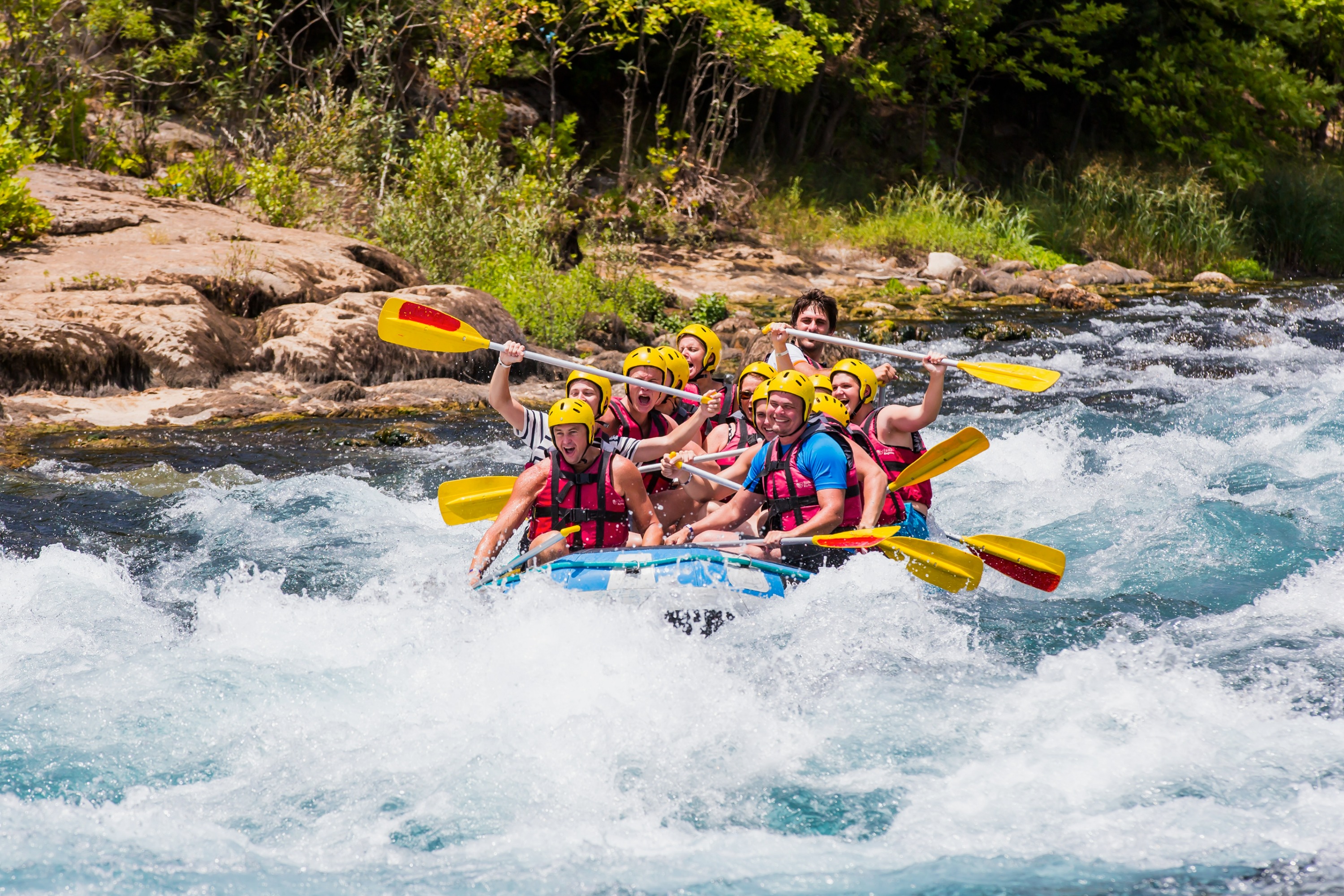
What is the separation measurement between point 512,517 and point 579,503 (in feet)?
1.04

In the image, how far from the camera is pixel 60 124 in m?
12.1

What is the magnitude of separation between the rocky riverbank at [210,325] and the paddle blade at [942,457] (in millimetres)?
4455

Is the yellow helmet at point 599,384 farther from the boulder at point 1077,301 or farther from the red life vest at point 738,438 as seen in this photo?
the boulder at point 1077,301

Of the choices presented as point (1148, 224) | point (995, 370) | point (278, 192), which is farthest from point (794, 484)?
point (1148, 224)

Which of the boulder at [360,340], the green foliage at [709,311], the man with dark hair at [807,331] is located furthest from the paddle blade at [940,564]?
the green foliage at [709,311]

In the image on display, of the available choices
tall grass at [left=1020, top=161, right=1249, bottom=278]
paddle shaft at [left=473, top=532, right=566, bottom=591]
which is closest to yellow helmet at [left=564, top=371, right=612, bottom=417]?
paddle shaft at [left=473, top=532, right=566, bottom=591]

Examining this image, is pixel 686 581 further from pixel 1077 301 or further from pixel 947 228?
pixel 947 228

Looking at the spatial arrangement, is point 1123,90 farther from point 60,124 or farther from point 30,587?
point 30,587

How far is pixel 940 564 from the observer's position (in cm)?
498

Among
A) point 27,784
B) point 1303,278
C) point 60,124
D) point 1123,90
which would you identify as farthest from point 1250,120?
point 27,784

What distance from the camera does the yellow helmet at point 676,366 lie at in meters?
5.87

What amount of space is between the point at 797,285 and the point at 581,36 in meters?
6.14

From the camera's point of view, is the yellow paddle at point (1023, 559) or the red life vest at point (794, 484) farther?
the yellow paddle at point (1023, 559)

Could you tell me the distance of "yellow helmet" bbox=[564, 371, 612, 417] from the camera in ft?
17.4
